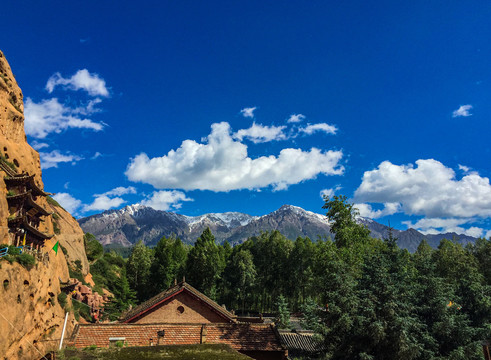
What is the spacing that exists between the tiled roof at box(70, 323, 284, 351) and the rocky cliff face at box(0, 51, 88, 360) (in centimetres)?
307

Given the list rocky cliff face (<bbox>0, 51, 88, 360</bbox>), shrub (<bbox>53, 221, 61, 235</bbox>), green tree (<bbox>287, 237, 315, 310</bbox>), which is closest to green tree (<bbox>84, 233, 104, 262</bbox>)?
shrub (<bbox>53, 221, 61, 235</bbox>)

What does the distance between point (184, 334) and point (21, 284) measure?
60.1ft

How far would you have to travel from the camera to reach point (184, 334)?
2052cm

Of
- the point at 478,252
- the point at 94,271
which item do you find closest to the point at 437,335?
the point at 478,252

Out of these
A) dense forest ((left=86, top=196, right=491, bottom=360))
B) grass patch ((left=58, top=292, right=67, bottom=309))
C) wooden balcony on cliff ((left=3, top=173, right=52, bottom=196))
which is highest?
wooden balcony on cliff ((left=3, top=173, right=52, bottom=196))

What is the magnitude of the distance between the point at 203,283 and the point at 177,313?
144ft

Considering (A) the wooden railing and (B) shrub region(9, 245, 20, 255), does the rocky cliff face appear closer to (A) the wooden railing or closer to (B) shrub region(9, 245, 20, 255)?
(A) the wooden railing

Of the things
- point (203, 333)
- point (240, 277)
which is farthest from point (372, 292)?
point (240, 277)

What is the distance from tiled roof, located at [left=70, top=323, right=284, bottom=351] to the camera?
1965cm

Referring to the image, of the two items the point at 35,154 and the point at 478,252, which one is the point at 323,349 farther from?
the point at 478,252

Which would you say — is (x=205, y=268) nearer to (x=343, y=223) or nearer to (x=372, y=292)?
(x=343, y=223)

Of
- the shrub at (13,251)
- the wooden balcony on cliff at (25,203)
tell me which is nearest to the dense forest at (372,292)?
the wooden balcony on cliff at (25,203)

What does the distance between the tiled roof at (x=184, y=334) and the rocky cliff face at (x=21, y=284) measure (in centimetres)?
307

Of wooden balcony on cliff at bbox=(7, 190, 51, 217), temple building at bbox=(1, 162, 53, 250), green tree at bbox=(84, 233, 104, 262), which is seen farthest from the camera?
green tree at bbox=(84, 233, 104, 262)
